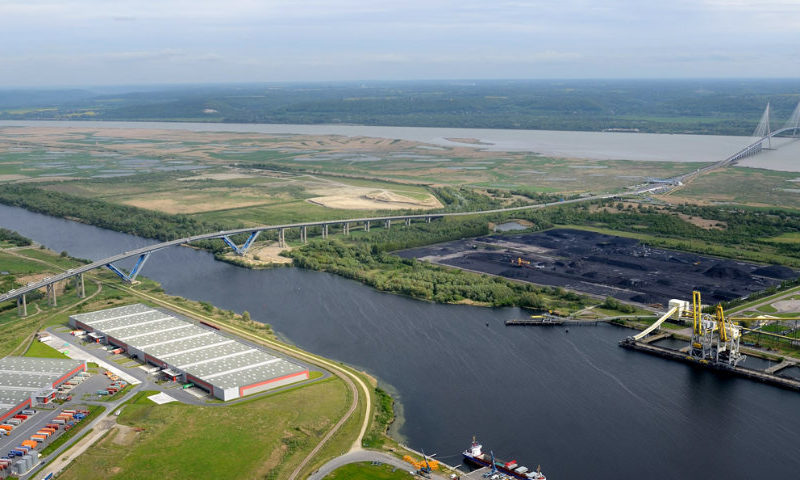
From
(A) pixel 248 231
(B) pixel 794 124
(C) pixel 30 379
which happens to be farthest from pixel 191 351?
(B) pixel 794 124

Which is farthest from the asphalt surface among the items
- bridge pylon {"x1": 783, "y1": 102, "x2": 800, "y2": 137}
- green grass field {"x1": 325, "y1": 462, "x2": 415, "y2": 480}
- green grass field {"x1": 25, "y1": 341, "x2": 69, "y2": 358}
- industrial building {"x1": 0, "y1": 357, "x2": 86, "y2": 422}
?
bridge pylon {"x1": 783, "y1": 102, "x2": 800, "y2": 137}

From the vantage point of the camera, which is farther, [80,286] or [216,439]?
[80,286]

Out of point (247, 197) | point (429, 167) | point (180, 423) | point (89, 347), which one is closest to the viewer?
point (180, 423)

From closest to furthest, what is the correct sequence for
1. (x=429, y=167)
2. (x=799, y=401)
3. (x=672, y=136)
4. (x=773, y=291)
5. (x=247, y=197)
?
1. (x=799, y=401)
2. (x=773, y=291)
3. (x=247, y=197)
4. (x=429, y=167)
5. (x=672, y=136)

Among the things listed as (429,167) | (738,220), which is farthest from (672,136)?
(738,220)

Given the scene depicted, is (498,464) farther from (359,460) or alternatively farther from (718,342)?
(718,342)

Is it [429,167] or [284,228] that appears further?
[429,167]

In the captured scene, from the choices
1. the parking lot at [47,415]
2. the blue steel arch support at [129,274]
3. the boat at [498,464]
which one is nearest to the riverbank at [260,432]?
the parking lot at [47,415]

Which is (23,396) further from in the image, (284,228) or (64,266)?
(284,228)
